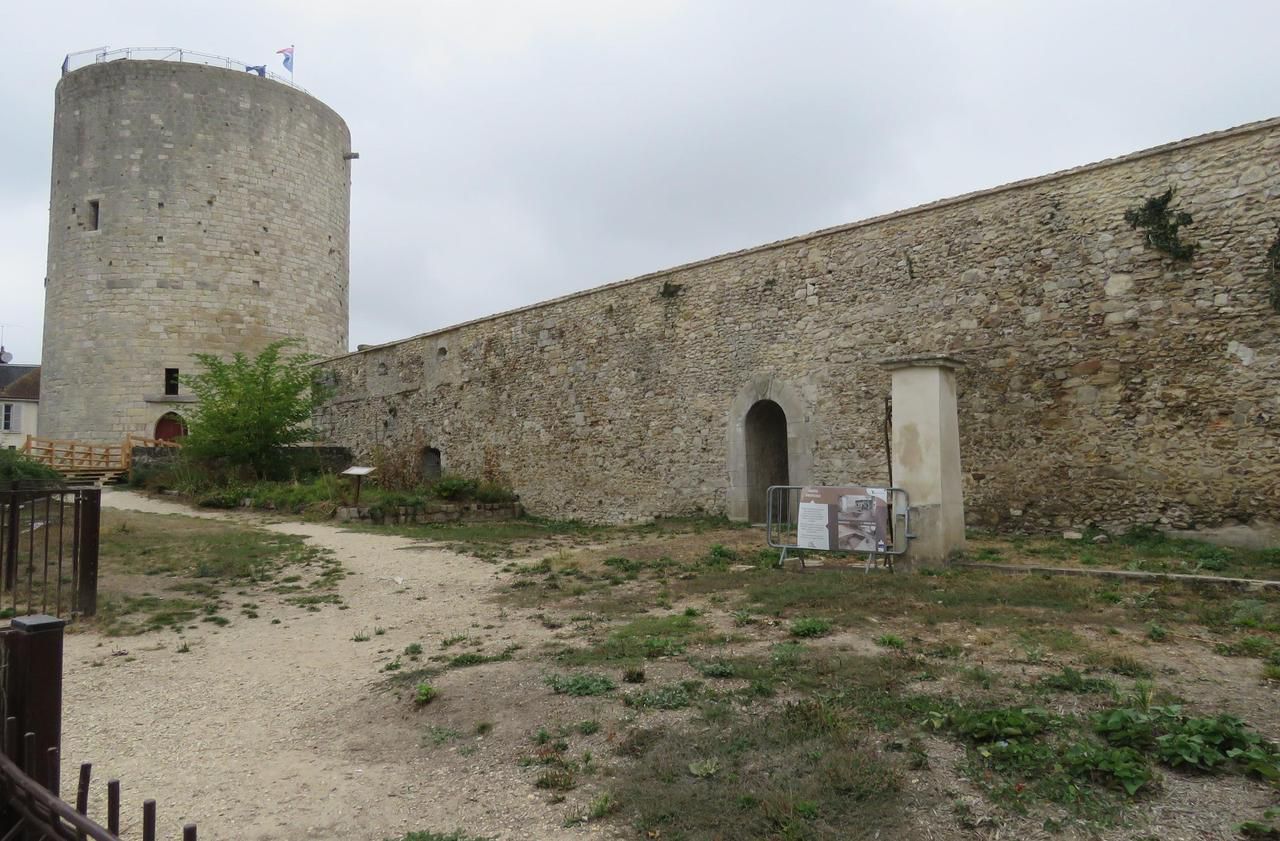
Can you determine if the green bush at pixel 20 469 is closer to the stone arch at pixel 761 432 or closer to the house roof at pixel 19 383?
the stone arch at pixel 761 432

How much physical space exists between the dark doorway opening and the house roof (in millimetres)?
29877

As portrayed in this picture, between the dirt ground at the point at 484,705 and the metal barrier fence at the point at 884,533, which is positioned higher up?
the metal barrier fence at the point at 884,533

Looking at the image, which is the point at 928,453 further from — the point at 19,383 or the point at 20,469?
the point at 19,383

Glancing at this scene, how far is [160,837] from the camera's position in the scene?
11.6 ft

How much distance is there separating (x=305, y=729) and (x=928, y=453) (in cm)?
658

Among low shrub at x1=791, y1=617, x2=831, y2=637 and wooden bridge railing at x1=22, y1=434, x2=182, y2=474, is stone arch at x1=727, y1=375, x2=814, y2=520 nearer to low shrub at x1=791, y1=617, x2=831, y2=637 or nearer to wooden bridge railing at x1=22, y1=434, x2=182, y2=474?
low shrub at x1=791, y1=617, x2=831, y2=637

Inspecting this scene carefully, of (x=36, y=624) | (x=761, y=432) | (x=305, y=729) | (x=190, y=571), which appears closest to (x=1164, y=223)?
(x=761, y=432)

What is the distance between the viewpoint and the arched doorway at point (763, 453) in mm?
14047

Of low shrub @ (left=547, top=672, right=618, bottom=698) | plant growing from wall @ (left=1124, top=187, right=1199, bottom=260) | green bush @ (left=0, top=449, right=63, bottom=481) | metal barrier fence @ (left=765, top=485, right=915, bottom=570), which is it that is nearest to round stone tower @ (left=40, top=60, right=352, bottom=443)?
green bush @ (left=0, top=449, right=63, bottom=481)

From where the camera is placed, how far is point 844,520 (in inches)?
342

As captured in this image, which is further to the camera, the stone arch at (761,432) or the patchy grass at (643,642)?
the stone arch at (761,432)

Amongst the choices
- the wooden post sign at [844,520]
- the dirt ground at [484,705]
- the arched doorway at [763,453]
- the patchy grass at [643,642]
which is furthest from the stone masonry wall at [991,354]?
the patchy grass at [643,642]

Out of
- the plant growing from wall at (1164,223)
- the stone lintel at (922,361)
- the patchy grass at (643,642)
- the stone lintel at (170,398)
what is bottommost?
the patchy grass at (643,642)

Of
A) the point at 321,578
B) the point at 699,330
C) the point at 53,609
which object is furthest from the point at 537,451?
the point at 53,609
